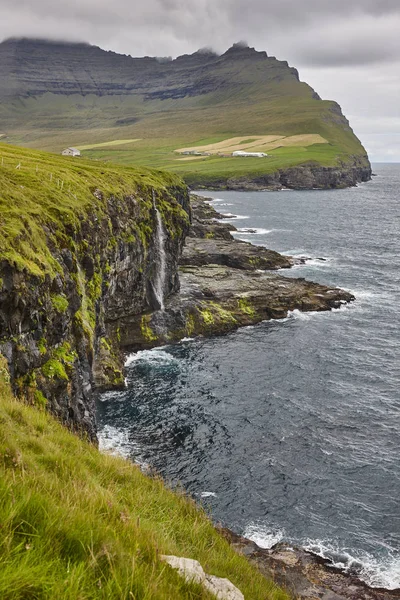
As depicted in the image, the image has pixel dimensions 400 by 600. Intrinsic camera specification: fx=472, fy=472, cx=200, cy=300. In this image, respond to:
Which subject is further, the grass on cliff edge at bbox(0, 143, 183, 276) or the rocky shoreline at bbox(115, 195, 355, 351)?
the rocky shoreline at bbox(115, 195, 355, 351)

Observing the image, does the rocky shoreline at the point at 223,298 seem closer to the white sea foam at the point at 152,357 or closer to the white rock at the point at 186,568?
the white sea foam at the point at 152,357

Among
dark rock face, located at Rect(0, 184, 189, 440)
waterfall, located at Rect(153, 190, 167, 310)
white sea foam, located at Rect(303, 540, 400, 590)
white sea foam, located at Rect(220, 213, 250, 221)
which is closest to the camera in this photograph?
dark rock face, located at Rect(0, 184, 189, 440)

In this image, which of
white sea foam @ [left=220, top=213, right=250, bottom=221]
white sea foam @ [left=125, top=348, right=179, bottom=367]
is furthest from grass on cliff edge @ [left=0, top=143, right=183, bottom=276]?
white sea foam @ [left=220, top=213, right=250, bottom=221]

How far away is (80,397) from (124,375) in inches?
787

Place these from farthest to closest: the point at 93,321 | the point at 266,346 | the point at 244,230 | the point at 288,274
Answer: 1. the point at 244,230
2. the point at 288,274
3. the point at 266,346
4. the point at 93,321

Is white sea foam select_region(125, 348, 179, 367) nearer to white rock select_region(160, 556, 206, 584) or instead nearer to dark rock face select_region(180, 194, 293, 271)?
dark rock face select_region(180, 194, 293, 271)

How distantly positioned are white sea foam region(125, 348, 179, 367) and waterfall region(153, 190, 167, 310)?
7094 mm

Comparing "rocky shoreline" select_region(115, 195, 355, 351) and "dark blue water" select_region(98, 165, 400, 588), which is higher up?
"rocky shoreline" select_region(115, 195, 355, 351)

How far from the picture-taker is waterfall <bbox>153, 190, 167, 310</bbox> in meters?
59.3

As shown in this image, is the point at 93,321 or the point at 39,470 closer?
the point at 39,470

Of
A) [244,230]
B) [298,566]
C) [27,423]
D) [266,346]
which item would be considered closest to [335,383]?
[266,346]

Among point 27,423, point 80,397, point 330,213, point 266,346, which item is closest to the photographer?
point 27,423

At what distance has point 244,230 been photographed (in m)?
128

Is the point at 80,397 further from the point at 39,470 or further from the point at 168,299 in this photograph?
the point at 168,299
